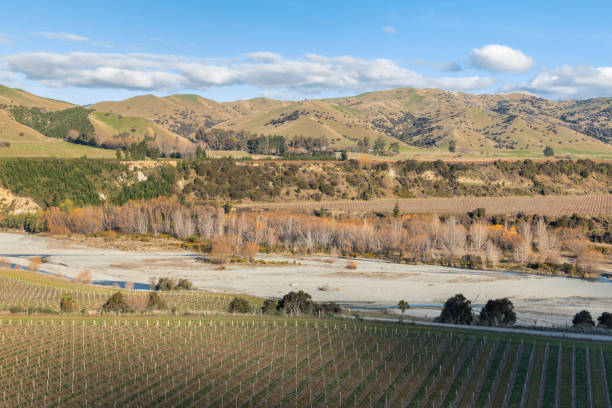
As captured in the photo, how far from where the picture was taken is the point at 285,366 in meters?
37.8

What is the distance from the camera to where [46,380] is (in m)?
35.1

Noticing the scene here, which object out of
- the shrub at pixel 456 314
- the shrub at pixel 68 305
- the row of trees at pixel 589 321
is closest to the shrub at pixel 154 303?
the shrub at pixel 68 305

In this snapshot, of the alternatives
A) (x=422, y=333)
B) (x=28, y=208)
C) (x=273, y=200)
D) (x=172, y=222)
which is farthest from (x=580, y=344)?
(x=28, y=208)

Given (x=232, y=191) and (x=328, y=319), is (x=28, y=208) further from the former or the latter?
(x=328, y=319)

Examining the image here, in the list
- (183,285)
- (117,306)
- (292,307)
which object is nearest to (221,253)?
(183,285)

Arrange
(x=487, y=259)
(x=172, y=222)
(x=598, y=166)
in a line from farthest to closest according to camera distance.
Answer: (x=598, y=166) → (x=172, y=222) → (x=487, y=259)

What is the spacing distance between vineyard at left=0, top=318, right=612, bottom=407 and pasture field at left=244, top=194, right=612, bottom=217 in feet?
286

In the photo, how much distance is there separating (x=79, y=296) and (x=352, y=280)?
35.4 meters

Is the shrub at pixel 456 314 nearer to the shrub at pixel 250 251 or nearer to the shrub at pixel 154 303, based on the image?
the shrub at pixel 154 303

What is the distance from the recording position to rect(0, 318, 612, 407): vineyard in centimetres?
3228

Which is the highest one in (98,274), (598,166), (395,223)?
(598,166)

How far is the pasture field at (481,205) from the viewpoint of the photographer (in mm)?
133250

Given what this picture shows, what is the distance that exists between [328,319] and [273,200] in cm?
9468

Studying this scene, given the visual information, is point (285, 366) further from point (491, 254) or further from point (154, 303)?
point (491, 254)
